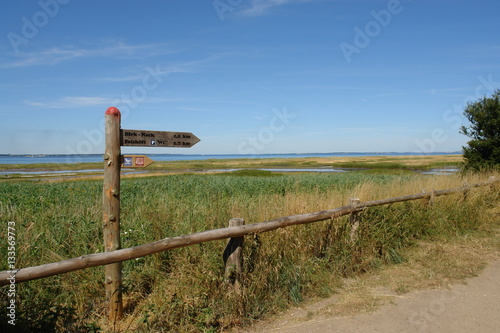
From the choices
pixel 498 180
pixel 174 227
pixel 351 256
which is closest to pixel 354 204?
pixel 351 256

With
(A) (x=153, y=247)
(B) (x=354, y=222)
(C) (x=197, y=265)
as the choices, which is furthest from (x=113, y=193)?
(B) (x=354, y=222)

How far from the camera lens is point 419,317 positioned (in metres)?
4.20

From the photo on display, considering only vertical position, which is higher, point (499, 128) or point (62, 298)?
point (499, 128)

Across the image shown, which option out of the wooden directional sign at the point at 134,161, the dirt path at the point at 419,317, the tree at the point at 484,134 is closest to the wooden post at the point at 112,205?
the wooden directional sign at the point at 134,161

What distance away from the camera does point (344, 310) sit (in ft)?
14.5

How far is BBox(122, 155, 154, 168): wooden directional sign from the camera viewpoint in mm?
3973

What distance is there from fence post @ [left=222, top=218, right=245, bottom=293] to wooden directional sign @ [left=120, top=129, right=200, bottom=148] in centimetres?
117

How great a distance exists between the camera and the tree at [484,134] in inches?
600

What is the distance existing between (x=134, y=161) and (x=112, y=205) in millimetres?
568

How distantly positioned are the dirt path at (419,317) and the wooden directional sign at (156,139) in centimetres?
241

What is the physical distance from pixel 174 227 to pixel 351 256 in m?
3.08

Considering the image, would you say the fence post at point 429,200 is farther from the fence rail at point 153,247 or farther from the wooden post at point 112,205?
the wooden post at point 112,205

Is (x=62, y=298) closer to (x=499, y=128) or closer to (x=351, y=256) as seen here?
(x=351, y=256)

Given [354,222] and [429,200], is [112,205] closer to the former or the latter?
[354,222]
